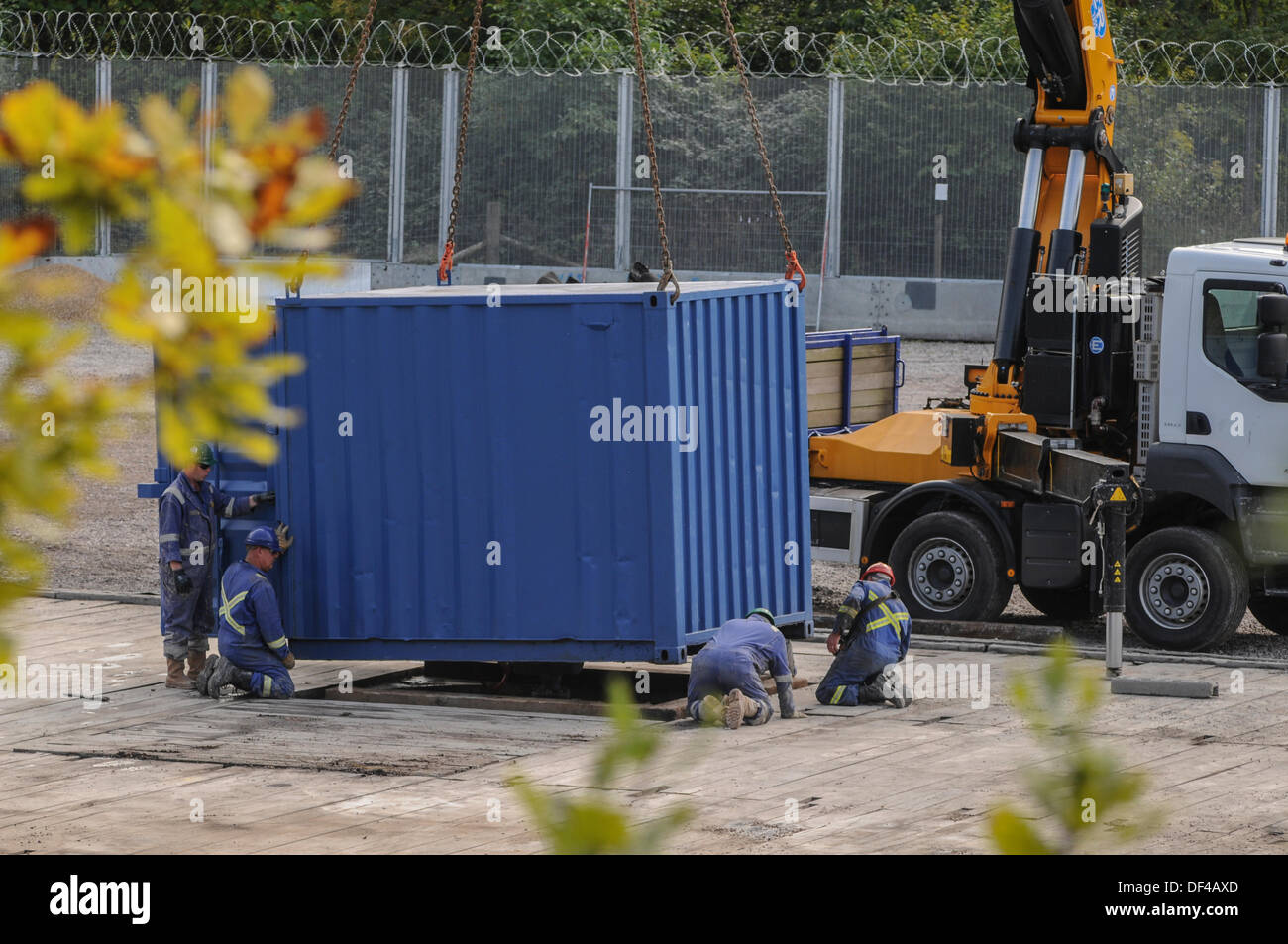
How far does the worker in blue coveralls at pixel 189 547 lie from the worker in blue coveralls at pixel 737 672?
3086mm

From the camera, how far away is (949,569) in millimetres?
13789

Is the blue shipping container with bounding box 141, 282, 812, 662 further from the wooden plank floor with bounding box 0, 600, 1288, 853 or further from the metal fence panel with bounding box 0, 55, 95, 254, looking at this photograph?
the metal fence panel with bounding box 0, 55, 95, 254

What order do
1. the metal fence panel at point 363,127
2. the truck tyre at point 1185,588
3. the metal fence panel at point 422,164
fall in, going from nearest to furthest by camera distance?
1. the truck tyre at point 1185,588
2. the metal fence panel at point 422,164
3. the metal fence panel at point 363,127

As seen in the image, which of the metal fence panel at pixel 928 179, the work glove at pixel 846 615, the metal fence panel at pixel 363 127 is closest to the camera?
the work glove at pixel 846 615

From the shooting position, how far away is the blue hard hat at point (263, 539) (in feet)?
37.5

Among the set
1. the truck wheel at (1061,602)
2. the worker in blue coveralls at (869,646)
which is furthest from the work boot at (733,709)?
the truck wheel at (1061,602)

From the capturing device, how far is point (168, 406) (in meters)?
1.28

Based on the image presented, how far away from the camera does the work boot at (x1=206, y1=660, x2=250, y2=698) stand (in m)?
11.9

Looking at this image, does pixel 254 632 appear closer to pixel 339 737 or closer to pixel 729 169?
pixel 339 737

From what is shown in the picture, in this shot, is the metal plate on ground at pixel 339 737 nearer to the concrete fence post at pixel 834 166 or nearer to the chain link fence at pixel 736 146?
the chain link fence at pixel 736 146

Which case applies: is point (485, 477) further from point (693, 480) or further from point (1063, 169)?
point (1063, 169)

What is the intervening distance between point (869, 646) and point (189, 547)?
4363 millimetres

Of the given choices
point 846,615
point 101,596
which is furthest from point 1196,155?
point 101,596
